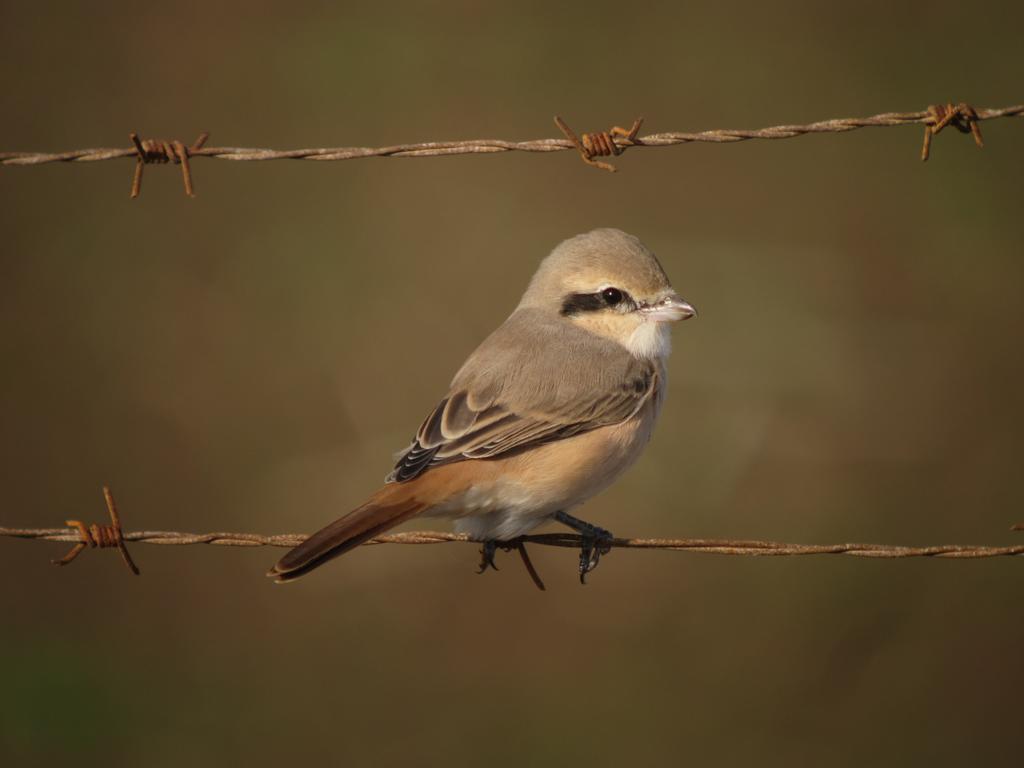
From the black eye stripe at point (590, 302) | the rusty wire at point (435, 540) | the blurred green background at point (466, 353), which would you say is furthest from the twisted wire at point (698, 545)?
the blurred green background at point (466, 353)

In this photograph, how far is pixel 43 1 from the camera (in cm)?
930

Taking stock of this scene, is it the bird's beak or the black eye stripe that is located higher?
the black eye stripe

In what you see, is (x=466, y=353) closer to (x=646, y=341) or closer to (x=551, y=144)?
(x=646, y=341)

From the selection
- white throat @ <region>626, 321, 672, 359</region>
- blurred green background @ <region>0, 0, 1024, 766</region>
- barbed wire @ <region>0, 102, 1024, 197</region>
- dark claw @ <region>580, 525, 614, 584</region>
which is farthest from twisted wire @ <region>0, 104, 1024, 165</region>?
blurred green background @ <region>0, 0, 1024, 766</region>

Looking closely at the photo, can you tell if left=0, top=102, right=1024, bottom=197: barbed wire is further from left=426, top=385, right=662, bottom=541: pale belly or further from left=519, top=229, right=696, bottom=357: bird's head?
left=426, top=385, right=662, bottom=541: pale belly

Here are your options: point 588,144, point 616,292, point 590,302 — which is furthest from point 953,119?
point 590,302

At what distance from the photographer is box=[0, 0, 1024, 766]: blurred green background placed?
632cm

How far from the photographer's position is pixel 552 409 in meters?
3.85

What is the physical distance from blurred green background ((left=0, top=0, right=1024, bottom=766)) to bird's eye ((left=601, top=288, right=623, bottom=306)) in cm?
287

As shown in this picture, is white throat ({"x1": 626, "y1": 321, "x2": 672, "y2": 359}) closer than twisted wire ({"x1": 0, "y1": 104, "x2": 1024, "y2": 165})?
No

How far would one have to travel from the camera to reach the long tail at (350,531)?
3090mm

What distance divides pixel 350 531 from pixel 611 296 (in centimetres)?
151

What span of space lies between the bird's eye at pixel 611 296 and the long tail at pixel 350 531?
45.7 inches

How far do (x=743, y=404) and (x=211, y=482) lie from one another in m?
3.46
